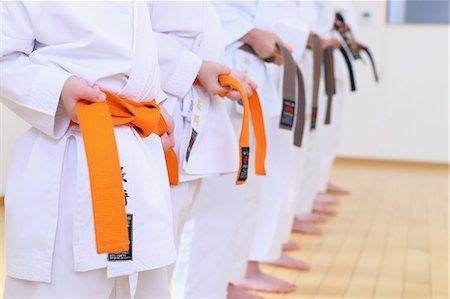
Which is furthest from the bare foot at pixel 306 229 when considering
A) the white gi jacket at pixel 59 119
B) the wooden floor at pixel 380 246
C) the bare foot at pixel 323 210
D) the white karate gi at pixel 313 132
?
the white gi jacket at pixel 59 119

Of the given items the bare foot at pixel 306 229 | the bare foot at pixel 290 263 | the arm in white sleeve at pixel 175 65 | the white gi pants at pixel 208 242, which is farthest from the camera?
the bare foot at pixel 306 229

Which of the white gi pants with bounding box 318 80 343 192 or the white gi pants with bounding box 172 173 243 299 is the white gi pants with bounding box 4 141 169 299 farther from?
the white gi pants with bounding box 318 80 343 192

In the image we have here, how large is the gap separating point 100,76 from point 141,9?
7.1 inches

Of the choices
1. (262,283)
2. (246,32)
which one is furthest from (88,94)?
(262,283)

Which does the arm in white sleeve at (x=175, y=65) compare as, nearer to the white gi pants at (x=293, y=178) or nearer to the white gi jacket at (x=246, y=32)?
the white gi jacket at (x=246, y=32)

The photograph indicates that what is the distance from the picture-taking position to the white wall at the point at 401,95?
24.0 ft

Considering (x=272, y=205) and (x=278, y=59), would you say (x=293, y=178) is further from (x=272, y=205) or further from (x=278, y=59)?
(x=278, y=59)

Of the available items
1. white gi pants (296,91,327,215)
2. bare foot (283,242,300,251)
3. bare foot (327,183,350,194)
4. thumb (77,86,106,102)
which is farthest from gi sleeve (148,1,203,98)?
bare foot (327,183,350,194)

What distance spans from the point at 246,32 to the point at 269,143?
0.58 metres

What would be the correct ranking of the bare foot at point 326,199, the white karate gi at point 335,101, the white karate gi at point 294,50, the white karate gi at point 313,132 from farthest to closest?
the bare foot at point 326,199, the white karate gi at point 335,101, the white karate gi at point 313,132, the white karate gi at point 294,50

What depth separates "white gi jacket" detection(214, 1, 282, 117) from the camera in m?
2.50

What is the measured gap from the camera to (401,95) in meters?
7.40

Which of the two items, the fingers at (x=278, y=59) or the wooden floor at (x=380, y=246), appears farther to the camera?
the wooden floor at (x=380, y=246)

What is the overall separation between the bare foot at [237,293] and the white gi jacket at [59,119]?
1.23 meters
